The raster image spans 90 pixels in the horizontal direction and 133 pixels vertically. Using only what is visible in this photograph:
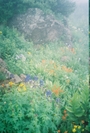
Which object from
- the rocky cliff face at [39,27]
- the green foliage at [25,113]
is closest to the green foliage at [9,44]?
the rocky cliff face at [39,27]

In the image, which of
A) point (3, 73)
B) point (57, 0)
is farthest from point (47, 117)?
point (57, 0)

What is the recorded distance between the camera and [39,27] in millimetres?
11227

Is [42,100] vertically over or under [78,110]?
over

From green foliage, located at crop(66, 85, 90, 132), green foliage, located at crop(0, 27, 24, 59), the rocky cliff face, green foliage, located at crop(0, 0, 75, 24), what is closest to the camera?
green foliage, located at crop(66, 85, 90, 132)

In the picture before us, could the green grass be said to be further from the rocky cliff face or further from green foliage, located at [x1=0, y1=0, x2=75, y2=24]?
green foliage, located at [x1=0, y1=0, x2=75, y2=24]

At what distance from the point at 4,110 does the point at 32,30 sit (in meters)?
6.89

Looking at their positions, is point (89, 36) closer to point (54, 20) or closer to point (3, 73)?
point (54, 20)

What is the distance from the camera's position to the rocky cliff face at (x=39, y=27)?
36.3ft

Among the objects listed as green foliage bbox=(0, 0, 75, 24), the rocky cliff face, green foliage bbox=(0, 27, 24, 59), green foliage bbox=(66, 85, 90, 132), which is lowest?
green foliage bbox=(66, 85, 90, 132)

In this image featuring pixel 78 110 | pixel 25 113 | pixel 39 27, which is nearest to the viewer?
pixel 25 113

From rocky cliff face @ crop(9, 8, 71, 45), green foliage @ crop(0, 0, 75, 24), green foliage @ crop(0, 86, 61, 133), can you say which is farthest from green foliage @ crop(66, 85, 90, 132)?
green foliage @ crop(0, 0, 75, 24)

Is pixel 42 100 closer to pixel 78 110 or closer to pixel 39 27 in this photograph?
pixel 78 110

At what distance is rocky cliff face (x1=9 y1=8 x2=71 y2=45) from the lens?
11053 millimetres

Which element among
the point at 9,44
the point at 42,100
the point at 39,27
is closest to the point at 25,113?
the point at 42,100
